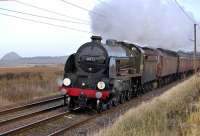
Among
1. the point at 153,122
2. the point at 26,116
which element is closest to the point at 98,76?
the point at 26,116

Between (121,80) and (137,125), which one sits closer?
(137,125)

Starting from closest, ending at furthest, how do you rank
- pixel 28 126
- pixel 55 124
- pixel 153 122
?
pixel 153 122 < pixel 28 126 < pixel 55 124

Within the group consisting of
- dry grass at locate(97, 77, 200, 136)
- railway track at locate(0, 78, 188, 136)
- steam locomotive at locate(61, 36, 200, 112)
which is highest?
steam locomotive at locate(61, 36, 200, 112)

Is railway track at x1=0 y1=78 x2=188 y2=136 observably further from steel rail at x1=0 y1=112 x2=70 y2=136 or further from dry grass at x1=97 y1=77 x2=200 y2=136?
dry grass at x1=97 y1=77 x2=200 y2=136

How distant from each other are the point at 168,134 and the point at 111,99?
8.37 meters

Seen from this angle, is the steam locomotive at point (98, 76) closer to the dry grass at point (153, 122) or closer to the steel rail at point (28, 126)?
the steel rail at point (28, 126)

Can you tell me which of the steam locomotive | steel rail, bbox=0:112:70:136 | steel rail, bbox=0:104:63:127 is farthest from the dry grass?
steel rail, bbox=0:104:63:127

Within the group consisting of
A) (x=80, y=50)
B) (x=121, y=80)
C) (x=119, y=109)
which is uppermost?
(x=80, y=50)

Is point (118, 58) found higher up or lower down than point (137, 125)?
higher up

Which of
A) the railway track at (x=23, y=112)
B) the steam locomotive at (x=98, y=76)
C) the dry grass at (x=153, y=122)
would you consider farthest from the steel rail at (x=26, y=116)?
the dry grass at (x=153, y=122)

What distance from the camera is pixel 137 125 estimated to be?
1183 cm

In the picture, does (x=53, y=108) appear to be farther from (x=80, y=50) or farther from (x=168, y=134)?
(x=168, y=134)

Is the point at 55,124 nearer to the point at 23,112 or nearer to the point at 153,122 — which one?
the point at 23,112

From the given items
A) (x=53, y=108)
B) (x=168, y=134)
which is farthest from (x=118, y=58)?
(x=168, y=134)
